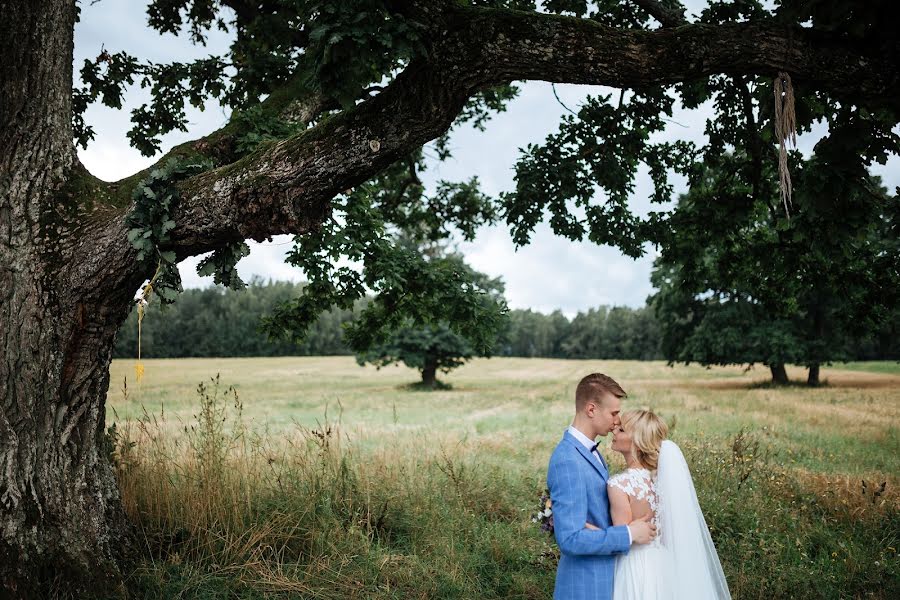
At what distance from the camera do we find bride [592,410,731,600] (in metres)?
3.34

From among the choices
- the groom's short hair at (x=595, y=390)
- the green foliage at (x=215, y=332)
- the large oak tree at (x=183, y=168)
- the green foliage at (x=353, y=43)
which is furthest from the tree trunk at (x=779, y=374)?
the green foliage at (x=215, y=332)

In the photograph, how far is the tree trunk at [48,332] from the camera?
4.31 m

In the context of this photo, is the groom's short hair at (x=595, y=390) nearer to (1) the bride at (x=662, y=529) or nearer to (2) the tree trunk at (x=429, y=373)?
(1) the bride at (x=662, y=529)

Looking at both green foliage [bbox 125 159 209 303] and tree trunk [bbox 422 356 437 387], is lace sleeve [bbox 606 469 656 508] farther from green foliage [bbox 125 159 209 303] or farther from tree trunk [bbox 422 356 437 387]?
tree trunk [bbox 422 356 437 387]

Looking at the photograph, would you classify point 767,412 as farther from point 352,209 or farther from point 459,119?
point 352,209

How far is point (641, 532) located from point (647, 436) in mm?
583

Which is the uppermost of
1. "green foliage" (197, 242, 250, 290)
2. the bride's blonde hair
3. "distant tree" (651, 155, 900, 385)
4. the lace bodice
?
"distant tree" (651, 155, 900, 385)

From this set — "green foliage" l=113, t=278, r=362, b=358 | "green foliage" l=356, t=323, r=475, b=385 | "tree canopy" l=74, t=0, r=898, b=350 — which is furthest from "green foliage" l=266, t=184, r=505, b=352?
"green foliage" l=113, t=278, r=362, b=358

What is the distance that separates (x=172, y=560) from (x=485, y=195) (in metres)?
8.56

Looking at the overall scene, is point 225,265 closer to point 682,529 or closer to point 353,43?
point 353,43

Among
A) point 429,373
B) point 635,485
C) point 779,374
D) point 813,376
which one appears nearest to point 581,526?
point 635,485

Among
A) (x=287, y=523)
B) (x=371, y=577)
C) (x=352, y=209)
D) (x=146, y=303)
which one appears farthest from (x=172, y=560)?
(x=352, y=209)

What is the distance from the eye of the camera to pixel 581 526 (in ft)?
10.4

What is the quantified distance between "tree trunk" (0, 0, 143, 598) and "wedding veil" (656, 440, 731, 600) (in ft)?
13.0
